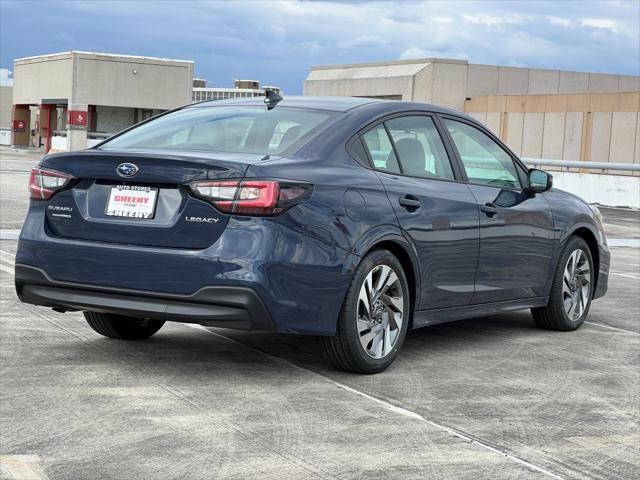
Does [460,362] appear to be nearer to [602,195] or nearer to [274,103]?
→ [274,103]

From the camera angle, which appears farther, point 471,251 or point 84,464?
point 471,251

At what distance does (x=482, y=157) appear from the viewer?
8.30 m

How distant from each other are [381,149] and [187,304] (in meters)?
1.66

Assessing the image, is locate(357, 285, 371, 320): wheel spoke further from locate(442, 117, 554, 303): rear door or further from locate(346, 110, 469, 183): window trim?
locate(442, 117, 554, 303): rear door

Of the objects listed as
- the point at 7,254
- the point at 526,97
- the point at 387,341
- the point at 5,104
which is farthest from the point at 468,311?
the point at 5,104

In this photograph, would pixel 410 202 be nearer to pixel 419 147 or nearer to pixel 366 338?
pixel 419 147

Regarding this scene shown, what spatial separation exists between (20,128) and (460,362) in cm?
8650

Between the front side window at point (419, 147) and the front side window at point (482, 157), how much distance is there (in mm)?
206

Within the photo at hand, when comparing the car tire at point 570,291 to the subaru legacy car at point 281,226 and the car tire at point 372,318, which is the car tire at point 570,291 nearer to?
the subaru legacy car at point 281,226

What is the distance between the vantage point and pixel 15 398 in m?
5.93

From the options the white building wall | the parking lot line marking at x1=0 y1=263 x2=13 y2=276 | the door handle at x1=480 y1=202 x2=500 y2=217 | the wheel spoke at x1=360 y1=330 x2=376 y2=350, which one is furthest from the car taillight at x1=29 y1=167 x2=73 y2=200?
the white building wall

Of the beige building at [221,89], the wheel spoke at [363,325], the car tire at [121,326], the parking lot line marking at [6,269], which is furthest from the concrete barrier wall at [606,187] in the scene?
the beige building at [221,89]

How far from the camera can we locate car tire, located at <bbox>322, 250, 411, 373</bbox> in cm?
670

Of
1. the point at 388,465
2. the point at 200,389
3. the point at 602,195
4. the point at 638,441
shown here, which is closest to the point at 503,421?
the point at 638,441
